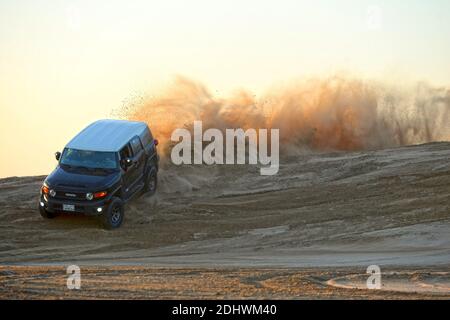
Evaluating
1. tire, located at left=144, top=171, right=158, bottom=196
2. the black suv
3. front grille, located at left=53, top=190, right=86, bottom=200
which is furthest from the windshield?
tire, located at left=144, top=171, right=158, bottom=196

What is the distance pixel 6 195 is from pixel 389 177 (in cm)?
916

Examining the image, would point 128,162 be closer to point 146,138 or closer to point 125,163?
point 125,163

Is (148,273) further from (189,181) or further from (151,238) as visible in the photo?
(189,181)

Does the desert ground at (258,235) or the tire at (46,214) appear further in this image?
the tire at (46,214)

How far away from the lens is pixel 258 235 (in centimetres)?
1706

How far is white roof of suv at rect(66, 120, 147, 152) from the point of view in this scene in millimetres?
18359

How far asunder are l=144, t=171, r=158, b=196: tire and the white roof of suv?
3.50ft

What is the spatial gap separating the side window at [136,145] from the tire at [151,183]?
0.78 m

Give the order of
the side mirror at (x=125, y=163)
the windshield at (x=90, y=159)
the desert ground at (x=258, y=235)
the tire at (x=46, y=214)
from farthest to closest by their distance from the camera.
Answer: the side mirror at (x=125, y=163)
the windshield at (x=90, y=159)
the tire at (x=46, y=214)
the desert ground at (x=258, y=235)

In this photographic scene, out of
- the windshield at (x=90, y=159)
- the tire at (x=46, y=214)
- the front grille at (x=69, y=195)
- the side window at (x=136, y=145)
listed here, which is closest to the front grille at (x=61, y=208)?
the front grille at (x=69, y=195)

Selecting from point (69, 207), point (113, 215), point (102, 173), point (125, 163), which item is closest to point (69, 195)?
point (69, 207)

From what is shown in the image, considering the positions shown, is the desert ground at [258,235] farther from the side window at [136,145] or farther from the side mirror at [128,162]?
the side window at [136,145]

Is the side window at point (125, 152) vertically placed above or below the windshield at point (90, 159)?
above

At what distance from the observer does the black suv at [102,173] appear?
17297mm
